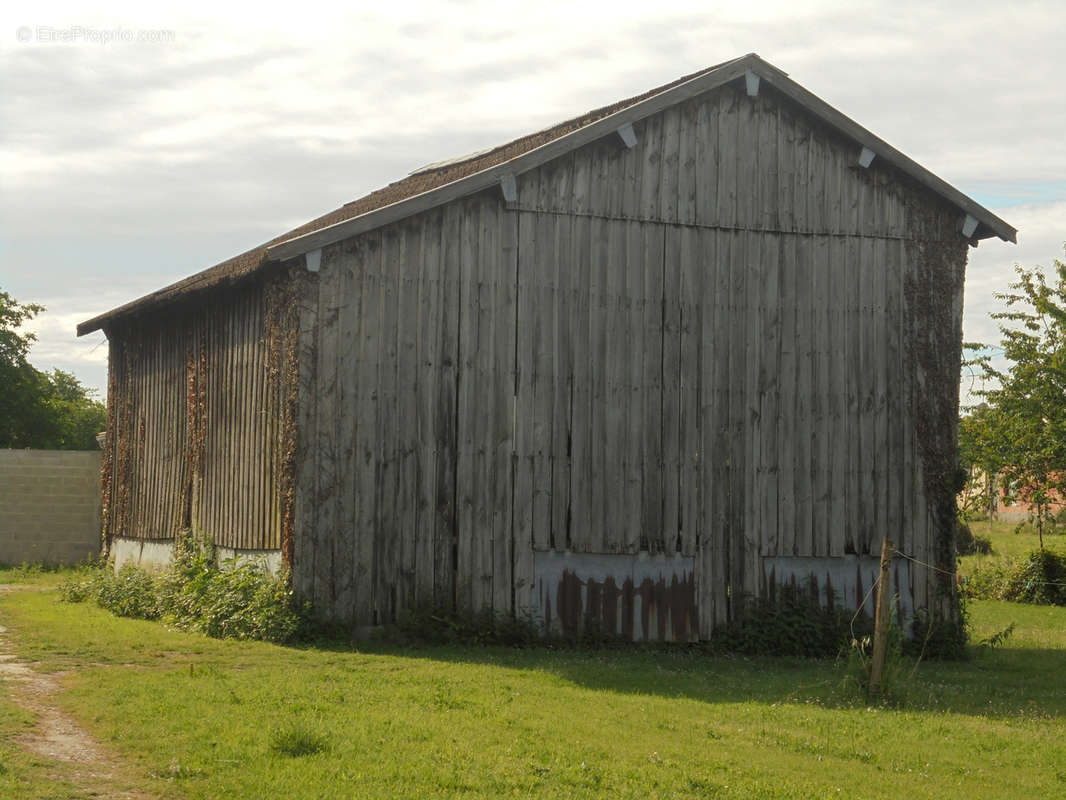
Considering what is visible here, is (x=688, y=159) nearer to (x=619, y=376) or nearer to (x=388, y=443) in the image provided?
(x=619, y=376)

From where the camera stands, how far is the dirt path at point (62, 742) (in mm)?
9133

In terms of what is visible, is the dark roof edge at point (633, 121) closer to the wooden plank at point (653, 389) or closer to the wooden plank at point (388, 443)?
the wooden plank at point (388, 443)

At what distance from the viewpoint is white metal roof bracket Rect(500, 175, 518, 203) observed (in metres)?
18.1

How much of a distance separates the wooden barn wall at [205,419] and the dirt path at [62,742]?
4.67m

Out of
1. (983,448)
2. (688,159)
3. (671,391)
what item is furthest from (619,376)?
(983,448)

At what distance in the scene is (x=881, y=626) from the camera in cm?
1397

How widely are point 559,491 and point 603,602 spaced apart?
5.57 ft

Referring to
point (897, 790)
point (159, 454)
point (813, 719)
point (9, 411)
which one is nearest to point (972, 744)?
point (813, 719)

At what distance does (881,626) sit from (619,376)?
6.11m

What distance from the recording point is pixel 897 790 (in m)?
10.2

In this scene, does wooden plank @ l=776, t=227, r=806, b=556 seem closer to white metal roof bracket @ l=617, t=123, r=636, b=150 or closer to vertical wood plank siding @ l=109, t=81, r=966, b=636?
vertical wood plank siding @ l=109, t=81, r=966, b=636

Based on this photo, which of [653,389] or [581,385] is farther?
[653,389]

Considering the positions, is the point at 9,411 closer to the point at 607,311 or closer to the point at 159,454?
the point at 159,454

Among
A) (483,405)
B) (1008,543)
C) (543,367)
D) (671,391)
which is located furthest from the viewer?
(1008,543)
